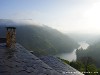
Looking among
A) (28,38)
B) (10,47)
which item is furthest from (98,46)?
(10,47)

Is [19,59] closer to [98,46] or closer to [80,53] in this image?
[80,53]

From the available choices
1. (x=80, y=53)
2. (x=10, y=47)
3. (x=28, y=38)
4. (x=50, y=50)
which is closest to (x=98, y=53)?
(x=80, y=53)

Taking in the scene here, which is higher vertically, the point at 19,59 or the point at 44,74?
the point at 19,59

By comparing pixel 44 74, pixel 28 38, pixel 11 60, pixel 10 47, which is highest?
pixel 28 38

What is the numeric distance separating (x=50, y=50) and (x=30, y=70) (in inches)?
Result: 7112

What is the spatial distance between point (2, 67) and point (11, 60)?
52.2 inches

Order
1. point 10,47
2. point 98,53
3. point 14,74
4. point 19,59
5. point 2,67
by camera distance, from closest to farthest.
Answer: point 14,74 < point 2,67 < point 19,59 < point 10,47 < point 98,53

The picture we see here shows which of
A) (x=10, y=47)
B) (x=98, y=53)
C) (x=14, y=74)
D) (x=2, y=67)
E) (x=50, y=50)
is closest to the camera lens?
(x=14, y=74)

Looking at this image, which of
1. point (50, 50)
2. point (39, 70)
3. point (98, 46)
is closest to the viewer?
point (39, 70)

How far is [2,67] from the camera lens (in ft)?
33.9

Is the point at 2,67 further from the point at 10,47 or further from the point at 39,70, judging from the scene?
the point at 10,47

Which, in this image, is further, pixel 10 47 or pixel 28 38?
pixel 28 38

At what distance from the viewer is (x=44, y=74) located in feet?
34.9

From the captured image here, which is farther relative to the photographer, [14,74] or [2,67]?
[2,67]
